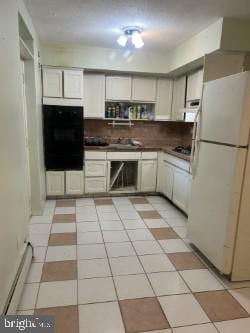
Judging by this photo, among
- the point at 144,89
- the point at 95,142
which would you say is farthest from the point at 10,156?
the point at 144,89

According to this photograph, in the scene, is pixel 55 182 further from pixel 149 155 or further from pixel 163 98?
pixel 163 98

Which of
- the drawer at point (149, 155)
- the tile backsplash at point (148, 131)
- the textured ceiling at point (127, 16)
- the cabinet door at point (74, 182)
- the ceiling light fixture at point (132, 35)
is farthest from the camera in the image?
the tile backsplash at point (148, 131)

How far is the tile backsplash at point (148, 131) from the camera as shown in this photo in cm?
454

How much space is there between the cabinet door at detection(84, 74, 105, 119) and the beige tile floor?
1.89 metres

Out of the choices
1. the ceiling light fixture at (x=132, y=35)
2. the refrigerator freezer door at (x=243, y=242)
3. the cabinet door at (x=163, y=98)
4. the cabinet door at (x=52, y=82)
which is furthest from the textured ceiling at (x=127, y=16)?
the refrigerator freezer door at (x=243, y=242)

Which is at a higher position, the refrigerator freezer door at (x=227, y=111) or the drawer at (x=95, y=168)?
the refrigerator freezer door at (x=227, y=111)

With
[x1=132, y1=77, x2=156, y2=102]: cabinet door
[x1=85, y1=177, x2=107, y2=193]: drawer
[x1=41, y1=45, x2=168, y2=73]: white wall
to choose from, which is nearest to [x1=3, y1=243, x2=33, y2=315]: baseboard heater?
[x1=85, y1=177, x2=107, y2=193]: drawer

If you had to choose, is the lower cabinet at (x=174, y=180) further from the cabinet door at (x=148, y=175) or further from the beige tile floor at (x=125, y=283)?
the beige tile floor at (x=125, y=283)

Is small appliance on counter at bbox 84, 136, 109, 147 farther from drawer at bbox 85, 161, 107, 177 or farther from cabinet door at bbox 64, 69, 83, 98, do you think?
cabinet door at bbox 64, 69, 83, 98

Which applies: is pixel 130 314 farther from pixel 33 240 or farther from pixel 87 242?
pixel 33 240

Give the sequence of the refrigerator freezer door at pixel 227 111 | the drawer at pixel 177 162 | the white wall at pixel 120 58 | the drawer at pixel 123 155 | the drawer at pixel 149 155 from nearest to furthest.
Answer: the refrigerator freezer door at pixel 227 111 < the drawer at pixel 177 162 < the white wall at pixel 120 58 < the drawer at pixel 123 155 < the drawer at pixel 149 155

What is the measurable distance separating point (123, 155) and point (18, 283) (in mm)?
2728

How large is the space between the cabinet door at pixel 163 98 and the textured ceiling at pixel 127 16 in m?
0.96

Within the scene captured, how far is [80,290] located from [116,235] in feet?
3.27
